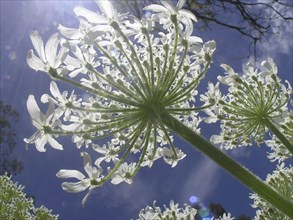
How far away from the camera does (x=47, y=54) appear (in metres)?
3.18

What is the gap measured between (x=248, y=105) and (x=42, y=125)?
1.88m

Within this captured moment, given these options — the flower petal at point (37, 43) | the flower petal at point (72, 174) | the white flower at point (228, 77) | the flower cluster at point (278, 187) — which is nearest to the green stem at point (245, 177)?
the flower petal at point (72, 174)

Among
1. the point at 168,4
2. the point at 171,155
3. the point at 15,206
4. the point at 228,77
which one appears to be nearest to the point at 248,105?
the point at 228,77

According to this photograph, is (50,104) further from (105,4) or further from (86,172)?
(105,4)

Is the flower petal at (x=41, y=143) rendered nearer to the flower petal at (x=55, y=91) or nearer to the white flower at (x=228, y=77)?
the flower petal at (x=55, y=91)

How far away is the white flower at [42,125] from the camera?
310 cm

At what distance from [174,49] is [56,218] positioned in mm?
3407

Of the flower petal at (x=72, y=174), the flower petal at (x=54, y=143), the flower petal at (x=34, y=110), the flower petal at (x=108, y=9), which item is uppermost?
the flower petal at (x=108, y=9)

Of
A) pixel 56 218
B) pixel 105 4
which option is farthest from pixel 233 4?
pixel 105 4

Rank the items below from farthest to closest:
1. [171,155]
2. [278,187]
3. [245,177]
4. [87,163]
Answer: [278,187], [171,155], [87,163], [245,177]

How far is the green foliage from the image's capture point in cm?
530

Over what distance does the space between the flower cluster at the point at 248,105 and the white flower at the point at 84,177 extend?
1201mm

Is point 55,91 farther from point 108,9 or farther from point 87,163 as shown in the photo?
point 108,9

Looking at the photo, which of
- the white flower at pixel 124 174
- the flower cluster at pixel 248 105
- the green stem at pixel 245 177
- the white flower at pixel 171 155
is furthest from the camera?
the flower cluster at pixel 248 105
